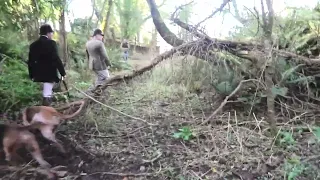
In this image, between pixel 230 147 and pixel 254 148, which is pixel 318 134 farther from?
pixel 230 147

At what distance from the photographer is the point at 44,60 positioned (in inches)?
251

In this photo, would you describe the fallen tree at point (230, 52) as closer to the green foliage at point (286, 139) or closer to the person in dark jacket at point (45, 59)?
the green foliage at point (286, 139)

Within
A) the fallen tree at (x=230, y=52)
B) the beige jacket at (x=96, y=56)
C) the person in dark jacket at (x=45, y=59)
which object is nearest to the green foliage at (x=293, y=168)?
the fallen tree at (x=230, y=52)

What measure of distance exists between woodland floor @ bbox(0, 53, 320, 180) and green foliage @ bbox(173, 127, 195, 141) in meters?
0.10

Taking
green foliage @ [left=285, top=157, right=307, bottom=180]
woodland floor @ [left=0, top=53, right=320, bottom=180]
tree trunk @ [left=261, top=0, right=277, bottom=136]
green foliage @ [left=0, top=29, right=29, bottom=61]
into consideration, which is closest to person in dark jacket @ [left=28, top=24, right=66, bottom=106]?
woodland floor @ [left=0, top=53, right=320, bottom=180]

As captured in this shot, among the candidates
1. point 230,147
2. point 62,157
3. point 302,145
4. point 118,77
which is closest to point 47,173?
point 62,157

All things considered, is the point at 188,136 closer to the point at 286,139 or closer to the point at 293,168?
the point at 286,139

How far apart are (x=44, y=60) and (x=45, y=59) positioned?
29mm

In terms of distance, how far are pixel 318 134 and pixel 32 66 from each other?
5.22 meters

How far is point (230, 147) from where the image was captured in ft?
16.5

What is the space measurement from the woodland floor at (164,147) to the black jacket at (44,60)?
3.57ft

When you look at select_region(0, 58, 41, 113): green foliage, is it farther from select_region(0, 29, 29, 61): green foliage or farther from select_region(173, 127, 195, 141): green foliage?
select_region(173, 127, 195, 141): green foliage

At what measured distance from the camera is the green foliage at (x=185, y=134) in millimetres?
5353

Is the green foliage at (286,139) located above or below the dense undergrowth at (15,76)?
below
